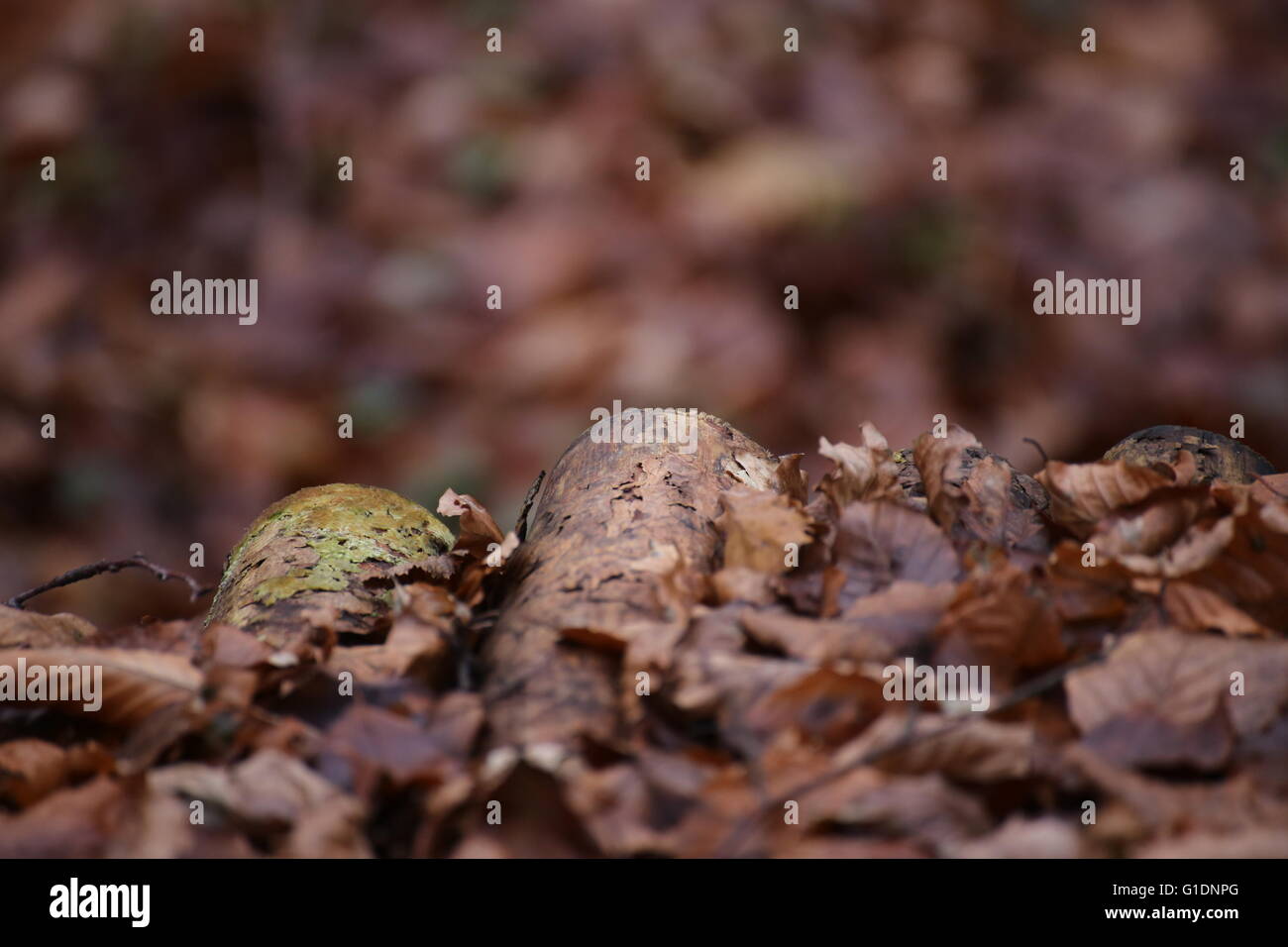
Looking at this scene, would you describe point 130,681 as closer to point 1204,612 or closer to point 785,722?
point 785,722

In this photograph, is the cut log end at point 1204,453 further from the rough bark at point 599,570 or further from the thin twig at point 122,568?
the thin twig at point 122,568

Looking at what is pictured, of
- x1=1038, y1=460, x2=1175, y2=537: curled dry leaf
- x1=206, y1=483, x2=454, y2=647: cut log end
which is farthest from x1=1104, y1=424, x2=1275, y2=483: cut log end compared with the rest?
x1=206, y1=483, x2=454, y2=647: cut log end

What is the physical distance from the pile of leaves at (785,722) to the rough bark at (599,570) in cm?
2

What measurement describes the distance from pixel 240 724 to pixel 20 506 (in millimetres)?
1669

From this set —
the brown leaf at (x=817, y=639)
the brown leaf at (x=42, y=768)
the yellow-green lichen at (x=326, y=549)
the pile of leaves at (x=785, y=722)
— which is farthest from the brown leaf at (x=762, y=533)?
the brown leaf at (x=42, y=768)

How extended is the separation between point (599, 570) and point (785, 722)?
25 centimetres

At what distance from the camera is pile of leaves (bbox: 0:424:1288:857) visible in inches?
24.4

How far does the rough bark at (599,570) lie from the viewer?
751mm

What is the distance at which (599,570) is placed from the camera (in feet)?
2.93

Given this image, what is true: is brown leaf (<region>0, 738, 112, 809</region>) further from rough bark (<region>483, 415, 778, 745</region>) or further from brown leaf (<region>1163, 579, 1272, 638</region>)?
brown leaf (<region>1163, 579, 1272, 638</region>)

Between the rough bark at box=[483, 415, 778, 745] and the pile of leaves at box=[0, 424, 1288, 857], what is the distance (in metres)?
0.02
